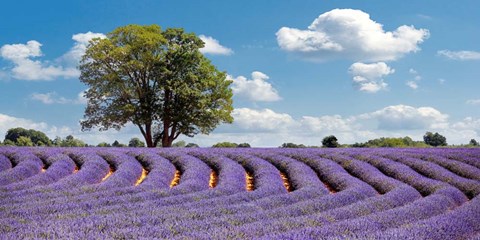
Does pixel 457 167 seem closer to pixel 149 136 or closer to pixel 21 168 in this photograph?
pixel 21 168

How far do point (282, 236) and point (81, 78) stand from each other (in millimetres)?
31451

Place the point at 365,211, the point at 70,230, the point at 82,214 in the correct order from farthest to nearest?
1. the point at 365,211
2. the point at 82,214
3. the point at 70,230

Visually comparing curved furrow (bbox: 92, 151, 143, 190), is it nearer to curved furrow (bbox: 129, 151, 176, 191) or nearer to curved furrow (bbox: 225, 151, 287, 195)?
curved furrow (bbox: 129, 151, 176, 191)

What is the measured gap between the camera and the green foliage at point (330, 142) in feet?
110

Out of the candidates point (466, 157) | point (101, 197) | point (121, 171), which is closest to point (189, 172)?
point (121, 171)

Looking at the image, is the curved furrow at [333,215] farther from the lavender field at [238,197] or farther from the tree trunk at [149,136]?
the tree trunk at [149,136]

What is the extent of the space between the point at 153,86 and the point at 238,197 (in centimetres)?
2525

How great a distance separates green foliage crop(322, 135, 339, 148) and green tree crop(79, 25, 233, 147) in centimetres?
656

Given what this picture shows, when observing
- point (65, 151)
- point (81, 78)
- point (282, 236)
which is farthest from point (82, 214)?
point (81, 78)

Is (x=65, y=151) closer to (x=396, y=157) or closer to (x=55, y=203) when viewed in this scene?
(x=55, y=203)

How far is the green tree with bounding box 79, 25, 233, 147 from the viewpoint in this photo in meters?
33.8

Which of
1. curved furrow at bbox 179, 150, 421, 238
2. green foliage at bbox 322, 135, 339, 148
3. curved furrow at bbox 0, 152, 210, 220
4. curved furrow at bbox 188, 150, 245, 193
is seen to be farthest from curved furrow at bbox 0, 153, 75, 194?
green foliage at bbox 322, 135, 339, 148

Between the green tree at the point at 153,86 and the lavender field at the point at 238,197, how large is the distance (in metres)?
12.8

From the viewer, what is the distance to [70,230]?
6.64 m
